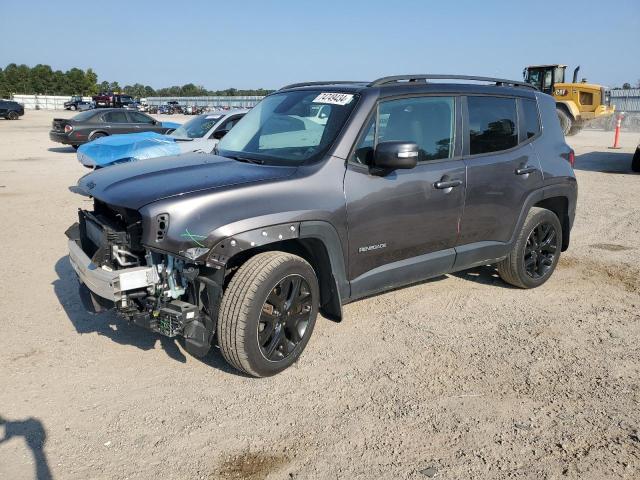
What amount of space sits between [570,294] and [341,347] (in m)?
2.59

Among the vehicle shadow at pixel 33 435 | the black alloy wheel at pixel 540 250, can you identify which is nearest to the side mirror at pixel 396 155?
the black alloy wheel at pixel 540 250

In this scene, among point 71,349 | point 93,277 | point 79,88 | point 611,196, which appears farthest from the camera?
point 79,88

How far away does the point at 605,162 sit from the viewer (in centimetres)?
1677

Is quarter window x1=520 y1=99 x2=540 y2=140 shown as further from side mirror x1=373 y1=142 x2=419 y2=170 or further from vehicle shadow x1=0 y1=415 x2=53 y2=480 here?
vehicle shadow x1=0 y1=415 x2=53 y2=480

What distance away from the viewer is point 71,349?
4.24m

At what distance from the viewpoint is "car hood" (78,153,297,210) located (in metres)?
3.49

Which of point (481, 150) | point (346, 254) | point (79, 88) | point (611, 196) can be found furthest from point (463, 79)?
point (79, 88)

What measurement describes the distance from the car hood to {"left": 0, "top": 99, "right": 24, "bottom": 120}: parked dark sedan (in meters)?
42.3

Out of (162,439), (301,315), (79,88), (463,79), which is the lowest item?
(162,439)

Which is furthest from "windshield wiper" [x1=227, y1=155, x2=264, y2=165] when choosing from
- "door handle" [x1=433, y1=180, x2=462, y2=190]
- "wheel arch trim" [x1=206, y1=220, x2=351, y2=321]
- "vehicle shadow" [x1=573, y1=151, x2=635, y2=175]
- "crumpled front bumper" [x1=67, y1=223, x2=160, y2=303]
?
"vehicle shadow" [x1=573, y1=151, x2=635, y2=175]

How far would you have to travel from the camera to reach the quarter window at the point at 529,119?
5305 mm

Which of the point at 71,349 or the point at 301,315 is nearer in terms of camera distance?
the point at 301,315

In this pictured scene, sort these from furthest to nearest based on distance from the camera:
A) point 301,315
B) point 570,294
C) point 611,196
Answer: point 611,196, point 570,294, point 301,315

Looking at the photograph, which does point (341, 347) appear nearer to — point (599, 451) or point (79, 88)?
point (599, 451)
